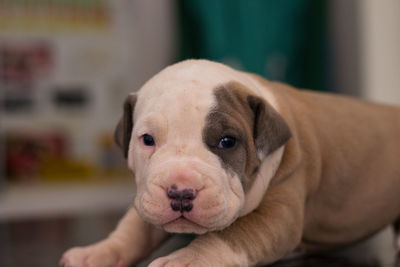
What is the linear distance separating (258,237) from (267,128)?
210 mm

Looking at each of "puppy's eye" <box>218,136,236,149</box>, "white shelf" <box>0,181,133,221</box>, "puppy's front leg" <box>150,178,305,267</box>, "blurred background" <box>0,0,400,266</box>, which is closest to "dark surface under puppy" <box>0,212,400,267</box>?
"puppy's front leg" <box>150,178,305,267</box>

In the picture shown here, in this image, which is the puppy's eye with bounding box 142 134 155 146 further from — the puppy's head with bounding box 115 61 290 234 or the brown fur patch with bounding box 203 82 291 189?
the brown fur patch with bounding box 203 82 291 189

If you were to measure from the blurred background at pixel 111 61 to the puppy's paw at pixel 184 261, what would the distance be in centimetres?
193

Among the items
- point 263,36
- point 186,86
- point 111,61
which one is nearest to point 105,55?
point 111,61

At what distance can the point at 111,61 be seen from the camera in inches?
153

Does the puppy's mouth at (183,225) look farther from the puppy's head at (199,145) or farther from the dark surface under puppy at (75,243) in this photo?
the dark surface under puppy at (75,243)

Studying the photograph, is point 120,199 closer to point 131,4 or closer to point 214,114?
point 131,4

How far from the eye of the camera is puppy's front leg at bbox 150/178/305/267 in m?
1.04

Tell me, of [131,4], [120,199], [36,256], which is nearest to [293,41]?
[131,4]

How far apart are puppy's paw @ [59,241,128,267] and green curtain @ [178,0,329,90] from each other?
1732 mm

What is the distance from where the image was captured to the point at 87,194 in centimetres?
373

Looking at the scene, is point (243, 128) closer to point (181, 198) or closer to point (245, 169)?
point (245, 169)

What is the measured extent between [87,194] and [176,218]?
283 cm

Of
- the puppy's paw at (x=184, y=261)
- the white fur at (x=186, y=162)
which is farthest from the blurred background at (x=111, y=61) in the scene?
the puppy's paw at (x=184, y=261)
